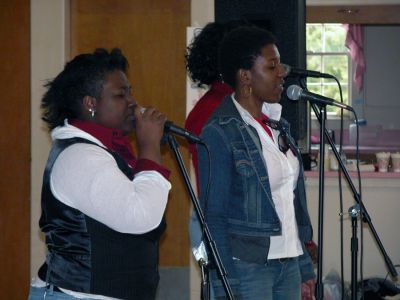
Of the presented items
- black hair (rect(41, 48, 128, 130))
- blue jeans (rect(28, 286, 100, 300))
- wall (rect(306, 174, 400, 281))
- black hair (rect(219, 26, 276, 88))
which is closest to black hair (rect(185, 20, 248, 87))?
black hair (rect(219, 26, 276, 88))

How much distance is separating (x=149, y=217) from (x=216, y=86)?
875 mm

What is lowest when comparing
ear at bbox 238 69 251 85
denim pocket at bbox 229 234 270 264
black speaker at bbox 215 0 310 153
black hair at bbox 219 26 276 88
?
denim pocket at bbox 229 234 270 264

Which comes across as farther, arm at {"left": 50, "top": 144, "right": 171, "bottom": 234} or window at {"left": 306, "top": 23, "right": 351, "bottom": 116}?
window at {"left": 306, "top": 23, "right": 351, "bottom": 116}

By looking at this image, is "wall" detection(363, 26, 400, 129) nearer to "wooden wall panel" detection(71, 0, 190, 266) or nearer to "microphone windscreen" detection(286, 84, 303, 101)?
"wooden wall panel" detection(71, 0, 190, 266)

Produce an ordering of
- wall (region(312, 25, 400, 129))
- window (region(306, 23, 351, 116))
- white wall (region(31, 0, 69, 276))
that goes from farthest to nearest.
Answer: window (region(306, 23, 351, 116)), wall (region(312, 25, 400, 129)), white wall (region(31, 0, 69, 276))

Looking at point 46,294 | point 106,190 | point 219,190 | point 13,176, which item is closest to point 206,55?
point 219,190

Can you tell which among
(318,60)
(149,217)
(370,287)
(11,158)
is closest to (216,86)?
(149,217)

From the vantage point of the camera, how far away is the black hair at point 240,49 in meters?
2.40

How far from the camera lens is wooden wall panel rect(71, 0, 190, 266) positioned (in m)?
4.80

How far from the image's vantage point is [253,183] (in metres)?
2.24

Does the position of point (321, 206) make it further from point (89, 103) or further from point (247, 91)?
point (89, 103)

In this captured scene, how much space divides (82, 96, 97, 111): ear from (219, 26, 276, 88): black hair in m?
0.57

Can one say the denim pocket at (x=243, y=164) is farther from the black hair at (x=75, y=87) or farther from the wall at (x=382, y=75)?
the wall at (x=382, y=75)

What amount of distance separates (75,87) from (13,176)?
285cm
